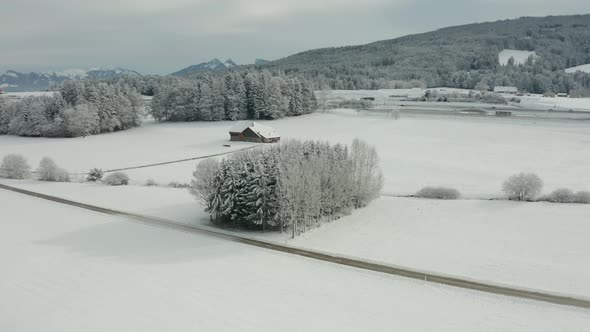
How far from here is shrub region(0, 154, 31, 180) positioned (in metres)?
53.2

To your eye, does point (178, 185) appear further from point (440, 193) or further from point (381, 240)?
point (440, 193)

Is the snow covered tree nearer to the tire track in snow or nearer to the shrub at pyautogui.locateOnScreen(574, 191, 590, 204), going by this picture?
the tire track in snow

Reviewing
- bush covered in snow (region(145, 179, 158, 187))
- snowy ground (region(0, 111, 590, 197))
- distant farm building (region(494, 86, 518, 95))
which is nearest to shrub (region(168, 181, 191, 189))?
bush covered in snow (region(145, 179, 158, 187))

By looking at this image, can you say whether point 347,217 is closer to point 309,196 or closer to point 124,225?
point 309,196

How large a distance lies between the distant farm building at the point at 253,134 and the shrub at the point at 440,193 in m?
37.5

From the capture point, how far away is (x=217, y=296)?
22.1 meters

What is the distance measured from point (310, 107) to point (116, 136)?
146ft

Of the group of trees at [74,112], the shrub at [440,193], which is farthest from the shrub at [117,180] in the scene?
the group of trees at [74,112]

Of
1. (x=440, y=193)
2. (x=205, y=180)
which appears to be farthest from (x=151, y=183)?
(x=440, y=193)

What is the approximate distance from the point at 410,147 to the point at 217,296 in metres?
50.4

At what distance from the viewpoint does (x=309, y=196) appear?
3319 cm

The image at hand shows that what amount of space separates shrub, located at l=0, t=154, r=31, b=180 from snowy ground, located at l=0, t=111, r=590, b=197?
4990 millimetres

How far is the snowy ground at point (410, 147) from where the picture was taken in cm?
4934

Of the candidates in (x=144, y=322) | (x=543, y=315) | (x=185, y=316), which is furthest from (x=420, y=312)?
(x=144, y=322)
